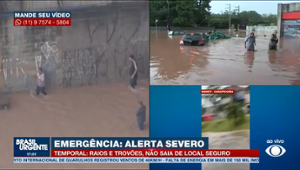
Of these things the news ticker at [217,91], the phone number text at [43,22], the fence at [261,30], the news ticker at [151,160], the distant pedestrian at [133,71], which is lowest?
the news ticker at [151,160]

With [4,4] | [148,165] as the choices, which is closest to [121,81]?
[148,165]

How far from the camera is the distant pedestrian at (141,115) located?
3.12 metres

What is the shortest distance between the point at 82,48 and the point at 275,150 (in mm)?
2441

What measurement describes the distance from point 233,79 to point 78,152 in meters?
→ 1.95

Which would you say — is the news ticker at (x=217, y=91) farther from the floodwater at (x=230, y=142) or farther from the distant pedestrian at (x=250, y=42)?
the distant pedestrian at (x=250, y=42)

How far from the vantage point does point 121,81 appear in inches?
128

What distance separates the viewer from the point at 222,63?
3.68m

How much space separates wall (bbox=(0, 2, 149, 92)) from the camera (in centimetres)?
318

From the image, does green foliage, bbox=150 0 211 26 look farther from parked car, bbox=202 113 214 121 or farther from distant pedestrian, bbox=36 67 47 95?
distant pedestrian, bbox=36 67 47 95

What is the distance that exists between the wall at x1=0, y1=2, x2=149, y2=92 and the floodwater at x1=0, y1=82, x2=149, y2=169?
0.16 meters
